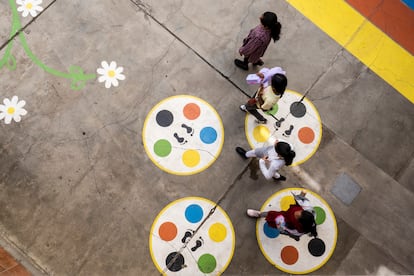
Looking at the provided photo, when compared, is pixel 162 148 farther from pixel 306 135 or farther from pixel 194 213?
pixel 306 135

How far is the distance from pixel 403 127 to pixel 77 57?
483 cm

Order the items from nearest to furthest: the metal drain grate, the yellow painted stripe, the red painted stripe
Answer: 1. the metal drain grate
2. the yellow painted stripe
3. the red painted stripe

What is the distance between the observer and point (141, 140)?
193 inches

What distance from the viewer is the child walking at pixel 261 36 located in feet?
14.1

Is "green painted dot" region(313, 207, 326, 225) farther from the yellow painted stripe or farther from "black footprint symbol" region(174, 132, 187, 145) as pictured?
the yellow painted stripe

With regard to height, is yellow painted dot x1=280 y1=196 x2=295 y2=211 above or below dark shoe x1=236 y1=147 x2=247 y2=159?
below

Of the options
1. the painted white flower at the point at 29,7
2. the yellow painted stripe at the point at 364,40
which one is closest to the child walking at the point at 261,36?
the yellow painted stripe at the point at 364,40

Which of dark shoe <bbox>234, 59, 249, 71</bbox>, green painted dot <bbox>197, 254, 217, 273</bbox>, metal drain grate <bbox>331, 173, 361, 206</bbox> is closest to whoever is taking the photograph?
green painted dot <bbox>197, 254, 217, 273</bbox>

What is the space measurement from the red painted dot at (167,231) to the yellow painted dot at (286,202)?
1453 millimetres

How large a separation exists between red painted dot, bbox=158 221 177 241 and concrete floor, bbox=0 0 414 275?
177mm

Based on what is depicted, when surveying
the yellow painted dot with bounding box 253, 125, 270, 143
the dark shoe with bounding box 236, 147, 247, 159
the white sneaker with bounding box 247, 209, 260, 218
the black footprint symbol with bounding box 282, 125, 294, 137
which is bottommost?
the white sneaker with bounding box 247, 209, 260, 218

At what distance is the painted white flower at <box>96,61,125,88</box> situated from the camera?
508 centimetres

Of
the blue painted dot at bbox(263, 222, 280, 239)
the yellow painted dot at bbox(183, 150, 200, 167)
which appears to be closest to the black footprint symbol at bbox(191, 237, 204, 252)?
the blue painted dot at bbox(263, 222, 280, 239)

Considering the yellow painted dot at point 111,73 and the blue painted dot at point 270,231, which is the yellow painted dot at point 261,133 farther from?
Answer: the yellow painted dot at point 111,73
